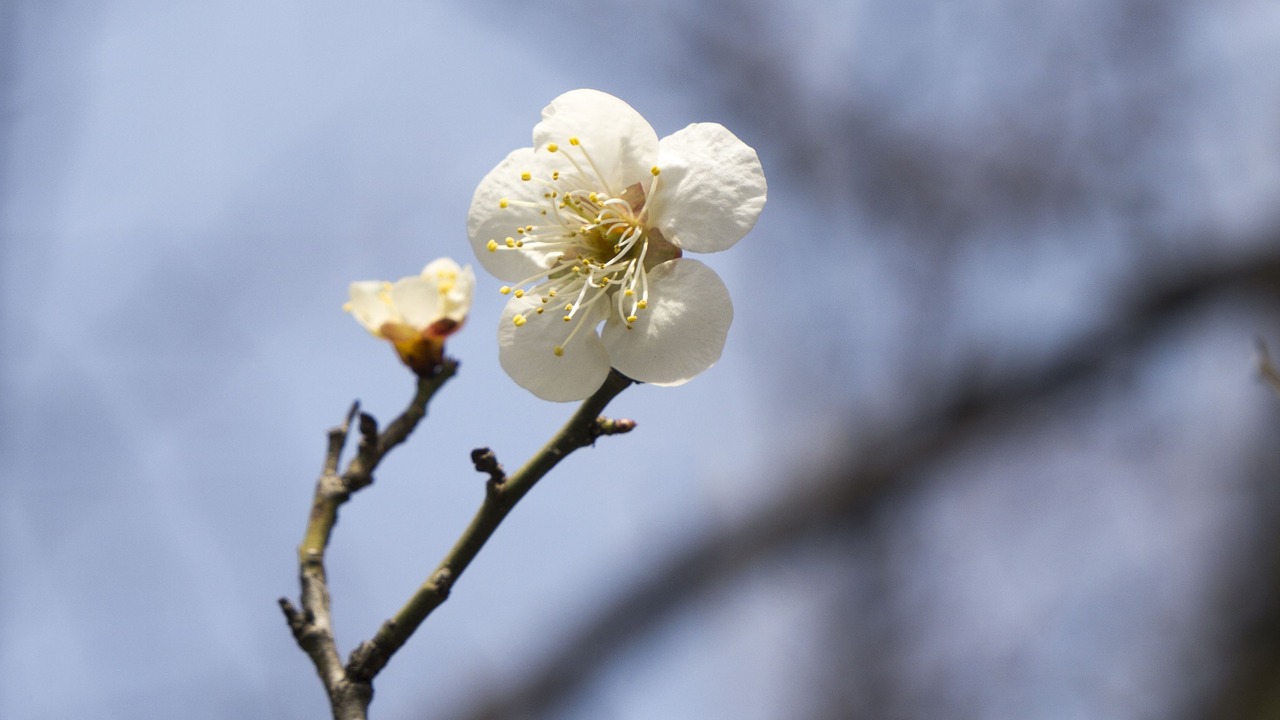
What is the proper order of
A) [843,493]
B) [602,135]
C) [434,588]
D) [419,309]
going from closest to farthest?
[434,588] → [602,135] → [419,309] → [843,493]

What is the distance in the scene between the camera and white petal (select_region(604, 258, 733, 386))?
82cm

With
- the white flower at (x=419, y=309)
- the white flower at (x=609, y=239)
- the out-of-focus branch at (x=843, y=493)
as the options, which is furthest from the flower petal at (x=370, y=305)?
the out-of-focus branch at (x=843, y=493)

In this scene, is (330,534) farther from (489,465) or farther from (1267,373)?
(1267,373)

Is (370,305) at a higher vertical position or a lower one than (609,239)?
higher

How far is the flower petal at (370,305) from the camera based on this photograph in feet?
3.75

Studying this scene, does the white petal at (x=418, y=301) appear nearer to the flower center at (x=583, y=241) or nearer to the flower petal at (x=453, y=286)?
the flower petal at (x=453, y=286)

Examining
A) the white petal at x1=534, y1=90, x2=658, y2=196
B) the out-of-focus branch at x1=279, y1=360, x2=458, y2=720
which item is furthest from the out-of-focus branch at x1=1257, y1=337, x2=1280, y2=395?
the out-of-focus branch at x1=279, y1=360, x2=458, y2=720

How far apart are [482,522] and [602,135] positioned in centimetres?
35

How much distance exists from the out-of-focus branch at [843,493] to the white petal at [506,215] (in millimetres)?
2889

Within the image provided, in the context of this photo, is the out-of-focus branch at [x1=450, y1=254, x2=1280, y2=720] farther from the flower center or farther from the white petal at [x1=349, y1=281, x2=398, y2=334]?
the flower center

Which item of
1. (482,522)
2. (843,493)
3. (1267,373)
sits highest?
(843,493)

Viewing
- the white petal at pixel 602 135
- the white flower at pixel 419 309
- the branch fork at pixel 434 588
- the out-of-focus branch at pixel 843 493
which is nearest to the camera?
the branch fork at pixel 434 588

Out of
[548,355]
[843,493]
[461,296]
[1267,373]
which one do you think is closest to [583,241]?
[548,355]

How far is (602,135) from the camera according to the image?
2.96ft
